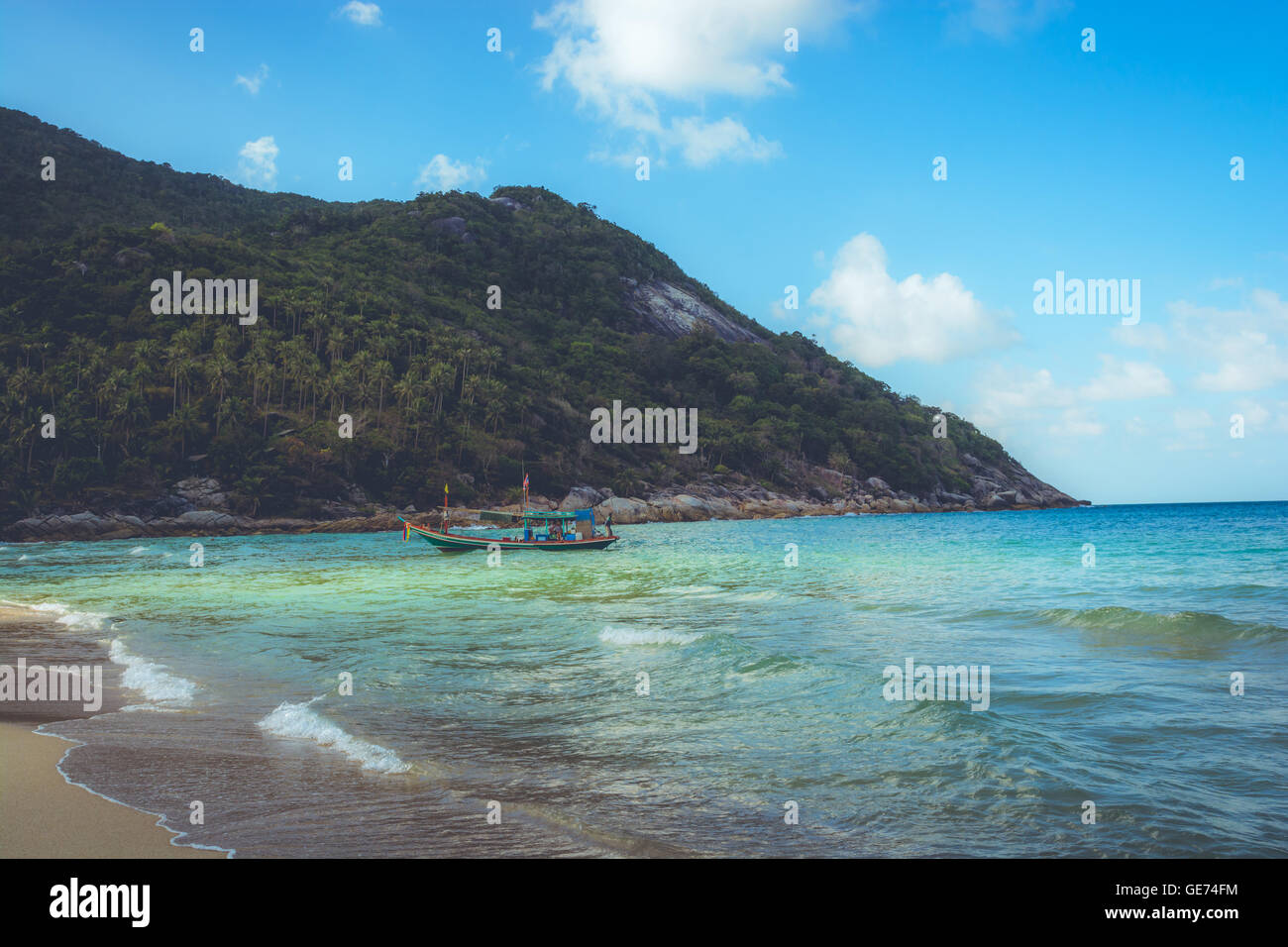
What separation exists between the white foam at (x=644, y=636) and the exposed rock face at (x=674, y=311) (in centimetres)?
13654

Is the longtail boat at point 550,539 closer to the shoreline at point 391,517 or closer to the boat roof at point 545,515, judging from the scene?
the boat roof at point 545,515

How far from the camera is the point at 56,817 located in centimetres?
577

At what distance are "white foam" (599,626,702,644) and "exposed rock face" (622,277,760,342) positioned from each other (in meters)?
137

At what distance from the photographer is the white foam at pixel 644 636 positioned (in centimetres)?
1459

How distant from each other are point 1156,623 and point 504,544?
36326mm

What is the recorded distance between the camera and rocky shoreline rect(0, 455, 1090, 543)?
71150 mm

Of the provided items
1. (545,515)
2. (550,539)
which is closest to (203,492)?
(550,539)

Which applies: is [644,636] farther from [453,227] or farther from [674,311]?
[674,311]

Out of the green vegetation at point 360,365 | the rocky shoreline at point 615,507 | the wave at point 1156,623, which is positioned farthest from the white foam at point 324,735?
the green vegetation at point 360,365

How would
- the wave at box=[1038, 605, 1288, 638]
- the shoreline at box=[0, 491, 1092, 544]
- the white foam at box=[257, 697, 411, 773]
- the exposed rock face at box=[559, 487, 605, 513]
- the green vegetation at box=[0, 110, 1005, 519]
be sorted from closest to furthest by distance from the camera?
the white foam at box=[257, 697, 411, 773]
the wave at box=[1038, 605, 1288, 638]
the shoreline at box=[0, 491, 1092, 544]
the green vegetation at box=[0, 110, 1005, 519]
the exposed rock face at box=[559, 487, 605, 513]

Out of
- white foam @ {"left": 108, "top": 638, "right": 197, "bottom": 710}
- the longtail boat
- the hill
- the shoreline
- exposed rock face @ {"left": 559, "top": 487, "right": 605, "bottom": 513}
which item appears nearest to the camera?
white foam @ {"left": 108, "top": 638, "right": 197, "bottom": 710}

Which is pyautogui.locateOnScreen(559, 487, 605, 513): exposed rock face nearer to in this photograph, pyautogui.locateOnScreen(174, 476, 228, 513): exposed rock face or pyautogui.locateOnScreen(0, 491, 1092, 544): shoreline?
pyautogui.locateOnScreen(0, 491, 1092, 544): shoreline

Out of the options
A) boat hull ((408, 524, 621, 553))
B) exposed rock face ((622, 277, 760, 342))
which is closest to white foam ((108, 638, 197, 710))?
boat hull ((408, 524, 621, 553))
